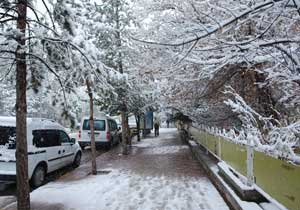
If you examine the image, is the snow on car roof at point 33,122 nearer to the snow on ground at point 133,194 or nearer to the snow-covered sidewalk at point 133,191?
the snow-covered sidewalk at point 133,191

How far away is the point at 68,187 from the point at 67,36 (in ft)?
14.3

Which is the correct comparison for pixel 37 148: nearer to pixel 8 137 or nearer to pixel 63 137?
pixel 8 137

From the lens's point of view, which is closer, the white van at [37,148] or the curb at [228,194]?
the curb at [228,194]

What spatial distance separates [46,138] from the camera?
35.0 feet

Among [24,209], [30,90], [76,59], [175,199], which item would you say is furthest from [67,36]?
[175,199]

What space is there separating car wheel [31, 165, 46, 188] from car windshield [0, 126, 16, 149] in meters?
1.15

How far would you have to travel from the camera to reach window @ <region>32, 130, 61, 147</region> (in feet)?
33.0

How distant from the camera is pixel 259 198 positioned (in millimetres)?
6301

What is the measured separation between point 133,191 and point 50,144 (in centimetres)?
381

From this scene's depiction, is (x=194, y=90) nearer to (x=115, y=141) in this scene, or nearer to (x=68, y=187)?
(x=68, y=187)

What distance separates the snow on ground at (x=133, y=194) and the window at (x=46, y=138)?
139 cm

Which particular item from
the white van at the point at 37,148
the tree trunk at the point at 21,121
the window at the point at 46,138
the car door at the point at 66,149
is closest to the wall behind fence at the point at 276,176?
the tree trunk at the point at 21,121

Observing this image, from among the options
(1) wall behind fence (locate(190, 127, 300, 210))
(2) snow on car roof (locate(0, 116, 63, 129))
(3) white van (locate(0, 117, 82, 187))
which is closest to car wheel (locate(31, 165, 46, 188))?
(3) white van (locate(0, 117, 82, 187))

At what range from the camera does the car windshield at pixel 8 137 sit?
916 centimetres
